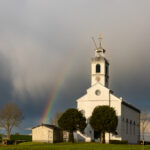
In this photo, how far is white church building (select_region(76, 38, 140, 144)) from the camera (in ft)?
294

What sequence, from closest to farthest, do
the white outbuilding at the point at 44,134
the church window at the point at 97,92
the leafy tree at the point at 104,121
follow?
1. the leafy tree at the point at 104,121
2. the white outbuilding at the point at 44,134
3. the church window at the point at 97,92

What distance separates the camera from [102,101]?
299 feet

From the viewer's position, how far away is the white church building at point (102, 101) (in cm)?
8950

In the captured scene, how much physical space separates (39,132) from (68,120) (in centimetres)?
1313

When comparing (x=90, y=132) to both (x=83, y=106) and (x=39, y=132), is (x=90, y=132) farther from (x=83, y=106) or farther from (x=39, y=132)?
(x=39, y=132)

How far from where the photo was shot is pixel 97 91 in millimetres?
92000

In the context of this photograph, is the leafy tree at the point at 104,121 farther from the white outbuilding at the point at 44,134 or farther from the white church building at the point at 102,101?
the white outbuilding at the point at 44,134

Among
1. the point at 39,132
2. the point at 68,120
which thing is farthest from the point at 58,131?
the point at 68,120

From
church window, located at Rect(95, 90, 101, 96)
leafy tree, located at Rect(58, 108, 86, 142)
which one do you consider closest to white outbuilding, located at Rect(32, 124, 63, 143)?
leafy tree, located at Rect(58, 108, 86, 142)

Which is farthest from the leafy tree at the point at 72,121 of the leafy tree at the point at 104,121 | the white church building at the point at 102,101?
the white church building at the point at 102,101

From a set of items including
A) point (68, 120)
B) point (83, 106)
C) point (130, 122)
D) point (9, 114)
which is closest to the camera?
point (68, 120)

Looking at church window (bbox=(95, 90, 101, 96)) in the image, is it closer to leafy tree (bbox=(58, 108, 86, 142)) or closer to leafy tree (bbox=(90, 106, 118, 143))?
leafy tree (bbox=(90, 106, 118, 143))

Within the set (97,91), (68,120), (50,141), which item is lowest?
(50,141)

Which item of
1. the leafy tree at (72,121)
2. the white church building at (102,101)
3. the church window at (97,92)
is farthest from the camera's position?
the church window at (97,92)
